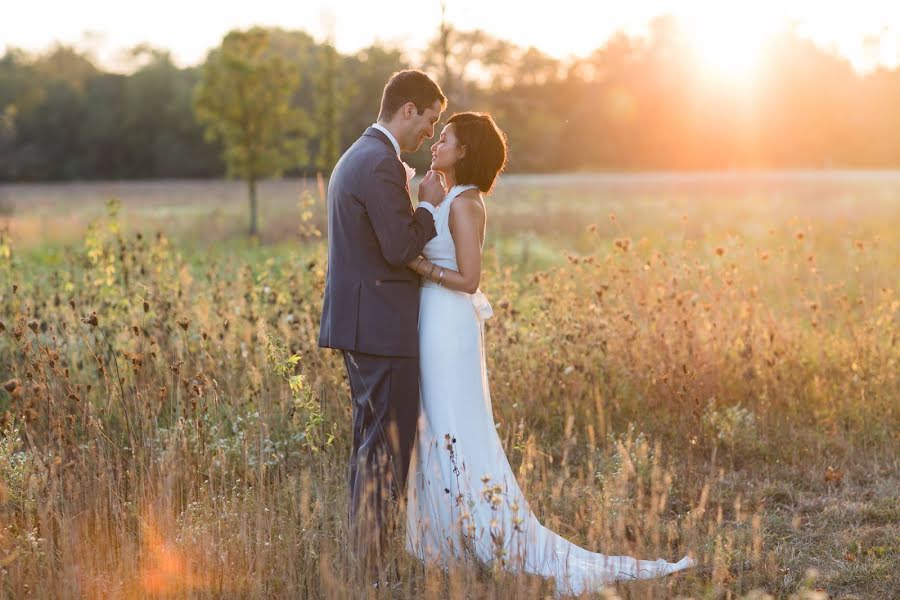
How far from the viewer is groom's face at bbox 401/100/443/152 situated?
4219 millimetres

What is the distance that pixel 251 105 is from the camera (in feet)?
81.5

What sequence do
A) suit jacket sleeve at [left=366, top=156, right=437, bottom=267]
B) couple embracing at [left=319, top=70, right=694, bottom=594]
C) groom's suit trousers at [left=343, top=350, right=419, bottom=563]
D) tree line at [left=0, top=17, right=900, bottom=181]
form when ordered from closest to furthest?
suit jacket sleeve at [left=366, top=156, right=437, bottom=267] → couple embracing at [left=319, top=70, right=694, bottom=594] → groom's suit trousers at [left=343, top=350, right=419, bottom=563] → tree line at [left=0, top=17, right=900, bottom=181]

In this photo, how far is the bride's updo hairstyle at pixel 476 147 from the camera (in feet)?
14.2

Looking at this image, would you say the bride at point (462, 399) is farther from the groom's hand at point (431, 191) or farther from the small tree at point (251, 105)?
the small tree at point (251, 105)

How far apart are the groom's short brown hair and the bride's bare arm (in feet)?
1.53

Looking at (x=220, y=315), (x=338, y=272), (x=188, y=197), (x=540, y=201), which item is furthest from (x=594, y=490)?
(x=188, y=197)

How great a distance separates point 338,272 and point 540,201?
26286mm

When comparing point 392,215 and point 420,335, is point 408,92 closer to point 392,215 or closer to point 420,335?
point 392,215

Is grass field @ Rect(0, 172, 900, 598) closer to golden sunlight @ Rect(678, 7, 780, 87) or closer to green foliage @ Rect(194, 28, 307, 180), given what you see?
green foliage @ Rect(194, 28, 307, 180)

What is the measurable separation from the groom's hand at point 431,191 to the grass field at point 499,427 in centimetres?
100

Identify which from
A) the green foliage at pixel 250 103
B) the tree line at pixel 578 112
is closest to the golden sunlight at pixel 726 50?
the tree line at pixel 578 112

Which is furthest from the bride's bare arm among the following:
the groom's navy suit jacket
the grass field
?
the grass field

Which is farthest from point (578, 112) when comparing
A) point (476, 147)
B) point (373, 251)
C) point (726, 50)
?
point (373, 251)

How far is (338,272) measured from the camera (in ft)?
13.9
